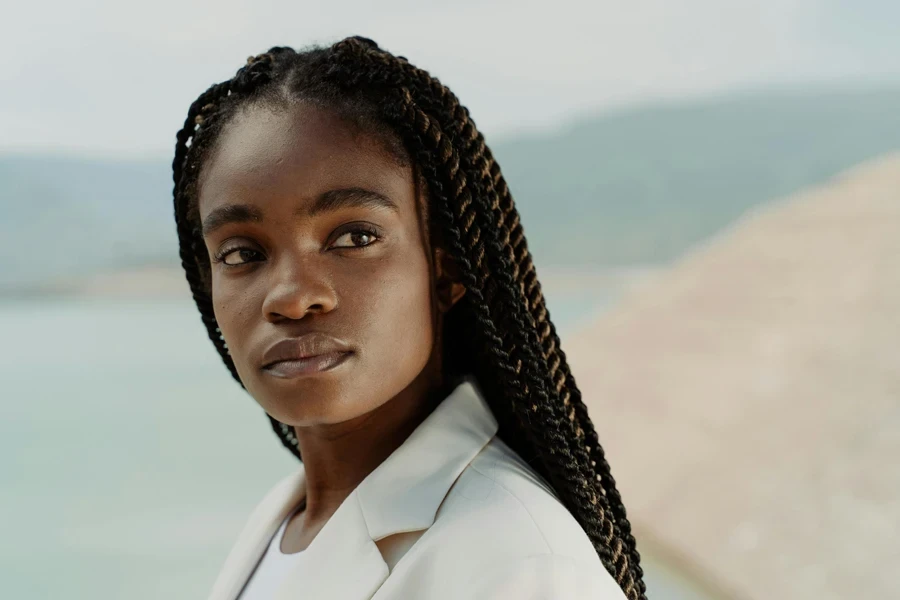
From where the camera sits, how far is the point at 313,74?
0.91m

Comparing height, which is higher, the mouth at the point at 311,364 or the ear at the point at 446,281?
the ear at the point at 446,281

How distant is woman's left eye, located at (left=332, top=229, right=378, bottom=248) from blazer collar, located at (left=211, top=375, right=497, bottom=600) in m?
0.18

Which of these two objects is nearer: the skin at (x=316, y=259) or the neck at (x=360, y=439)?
the skin at (x=316, y=259)

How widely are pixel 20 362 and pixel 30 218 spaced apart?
286 centimetres

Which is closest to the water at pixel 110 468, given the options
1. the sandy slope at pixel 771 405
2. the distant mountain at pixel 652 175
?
the sandy slope at pixel 771 405

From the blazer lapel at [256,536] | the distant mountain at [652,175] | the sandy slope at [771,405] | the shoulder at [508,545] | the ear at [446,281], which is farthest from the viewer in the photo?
the distant mountain at [652,175]

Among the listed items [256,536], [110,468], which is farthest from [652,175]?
[256,536]

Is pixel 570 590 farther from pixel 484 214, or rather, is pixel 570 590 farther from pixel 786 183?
pixel 786 183

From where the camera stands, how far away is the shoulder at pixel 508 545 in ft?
2.40

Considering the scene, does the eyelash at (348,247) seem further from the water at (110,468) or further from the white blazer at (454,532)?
the water at (110,468)

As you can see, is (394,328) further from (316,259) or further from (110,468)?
(110,468)

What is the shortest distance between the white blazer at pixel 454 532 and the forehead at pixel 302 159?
24 centimetres

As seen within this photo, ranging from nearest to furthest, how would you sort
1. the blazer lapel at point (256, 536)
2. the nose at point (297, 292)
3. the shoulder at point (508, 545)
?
the shoulder at point (508, 545) < the nose at point (297, 292) < the blazer lapel at point (256, 536)

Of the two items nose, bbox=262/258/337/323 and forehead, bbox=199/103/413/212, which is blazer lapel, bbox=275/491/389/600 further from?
forehead, bbox=199/103/413/212
